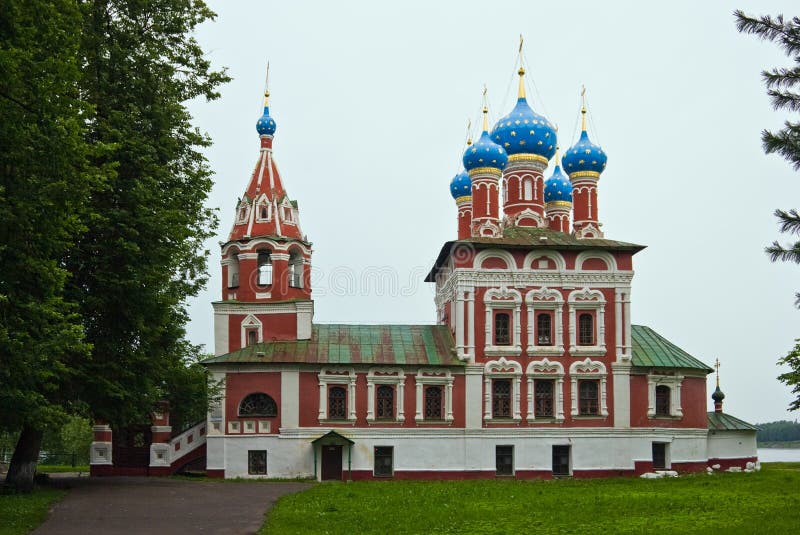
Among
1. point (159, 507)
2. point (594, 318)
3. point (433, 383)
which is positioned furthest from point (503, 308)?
point (159, 507)

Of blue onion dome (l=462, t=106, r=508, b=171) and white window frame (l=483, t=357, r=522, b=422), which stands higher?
blue onion dome (l=462, t=106, r=508, b=171)

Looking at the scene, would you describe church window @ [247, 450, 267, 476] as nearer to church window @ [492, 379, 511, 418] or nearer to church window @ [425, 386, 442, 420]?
church window @ [425, 386, 442, 420]

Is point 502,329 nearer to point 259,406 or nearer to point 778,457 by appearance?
point 259,406

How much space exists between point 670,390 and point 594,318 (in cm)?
361

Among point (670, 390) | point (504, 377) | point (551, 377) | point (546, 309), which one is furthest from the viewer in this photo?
point (670, 390)

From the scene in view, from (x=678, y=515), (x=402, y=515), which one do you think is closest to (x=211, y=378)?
(x=402, y=515)

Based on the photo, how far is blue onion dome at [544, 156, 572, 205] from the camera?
3622 cm

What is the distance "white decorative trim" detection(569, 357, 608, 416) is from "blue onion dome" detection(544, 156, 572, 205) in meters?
7.86

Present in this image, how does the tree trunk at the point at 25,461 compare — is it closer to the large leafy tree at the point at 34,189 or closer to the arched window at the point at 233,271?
the large leafy tree at the point at 34,189

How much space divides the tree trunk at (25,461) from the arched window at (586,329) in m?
17.7

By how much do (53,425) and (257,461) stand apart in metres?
12.2

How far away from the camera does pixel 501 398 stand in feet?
101

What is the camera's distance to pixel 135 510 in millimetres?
18234

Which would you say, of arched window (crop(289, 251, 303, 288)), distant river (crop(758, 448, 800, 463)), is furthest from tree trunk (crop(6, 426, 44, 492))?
distant river (crop(758, 448, 800, 463))
